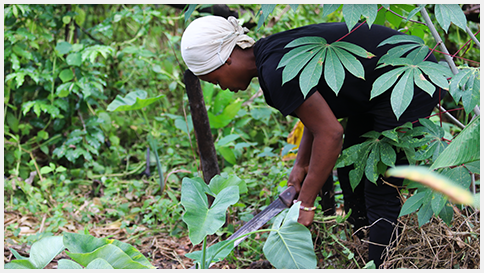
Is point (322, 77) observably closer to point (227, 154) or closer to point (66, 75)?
point (227, 154)

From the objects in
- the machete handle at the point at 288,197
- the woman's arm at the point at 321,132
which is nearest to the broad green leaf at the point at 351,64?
the woman's arm at the point at 321,132

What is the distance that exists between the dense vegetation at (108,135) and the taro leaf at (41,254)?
101 centimetres

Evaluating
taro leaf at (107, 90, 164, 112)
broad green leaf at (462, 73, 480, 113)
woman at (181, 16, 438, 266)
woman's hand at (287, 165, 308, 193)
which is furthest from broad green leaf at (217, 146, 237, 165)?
broad green leaf at (462, 73, 480, 113)

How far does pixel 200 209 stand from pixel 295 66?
492mm

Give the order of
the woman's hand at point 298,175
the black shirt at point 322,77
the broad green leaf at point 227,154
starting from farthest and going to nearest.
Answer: the broad green leaf at point 227,154, the woman's hand at point 298,175, the black shirt at point 322,77

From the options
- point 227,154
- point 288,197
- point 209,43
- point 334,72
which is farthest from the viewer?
point 227,154

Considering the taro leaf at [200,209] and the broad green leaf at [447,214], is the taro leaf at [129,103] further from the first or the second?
the broad green leaf at [447,214]

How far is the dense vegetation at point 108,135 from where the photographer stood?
2275 millimetres

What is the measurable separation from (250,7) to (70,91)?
4.98 feet

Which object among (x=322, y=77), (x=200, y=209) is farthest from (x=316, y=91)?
(x=200, y=209)

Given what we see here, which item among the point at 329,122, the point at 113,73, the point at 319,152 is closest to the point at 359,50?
the point at 329,122

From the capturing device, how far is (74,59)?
2754 millimetres

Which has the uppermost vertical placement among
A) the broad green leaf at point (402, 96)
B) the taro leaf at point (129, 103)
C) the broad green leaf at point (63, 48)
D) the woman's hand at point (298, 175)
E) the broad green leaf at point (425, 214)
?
the broad green leaf at point (63, 48)

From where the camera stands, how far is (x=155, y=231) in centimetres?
218
